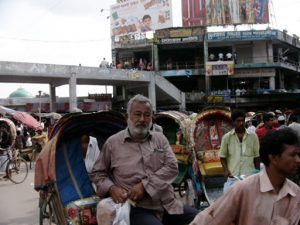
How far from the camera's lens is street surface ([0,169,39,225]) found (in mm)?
7326

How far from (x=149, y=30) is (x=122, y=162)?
37080 mm

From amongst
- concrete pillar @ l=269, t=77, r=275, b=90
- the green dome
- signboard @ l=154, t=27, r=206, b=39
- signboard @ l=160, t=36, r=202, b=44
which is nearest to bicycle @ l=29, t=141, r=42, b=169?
signboard @ l=160, t=36, r=202, b=44

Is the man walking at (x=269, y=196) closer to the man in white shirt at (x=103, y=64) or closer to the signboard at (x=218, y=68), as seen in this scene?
the man in white shirt at (x=103, y=64)

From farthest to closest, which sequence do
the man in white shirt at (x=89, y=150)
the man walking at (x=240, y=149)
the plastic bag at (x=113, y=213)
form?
1. the man walking at (x=240, y=149)
2. the man in white shirt at (x=89, y=150)
3. the plastic bag at (x=113, y=213)

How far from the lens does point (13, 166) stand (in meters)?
12.2

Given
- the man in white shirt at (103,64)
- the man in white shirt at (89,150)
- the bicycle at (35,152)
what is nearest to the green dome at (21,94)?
the man in white shirt at (103,64)

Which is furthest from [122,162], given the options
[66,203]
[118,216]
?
[66,203]

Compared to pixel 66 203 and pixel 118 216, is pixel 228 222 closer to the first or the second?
pixel 118 216

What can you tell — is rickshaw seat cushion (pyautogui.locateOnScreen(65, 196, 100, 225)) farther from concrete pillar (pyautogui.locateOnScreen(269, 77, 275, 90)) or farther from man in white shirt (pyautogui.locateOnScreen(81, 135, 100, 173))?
concrete pillar (pyautogui.locateOnScreen(269, 77, 275, 90))

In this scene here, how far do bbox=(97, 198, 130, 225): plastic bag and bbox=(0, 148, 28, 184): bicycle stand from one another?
8.80 meters

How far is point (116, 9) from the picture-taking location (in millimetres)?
41781

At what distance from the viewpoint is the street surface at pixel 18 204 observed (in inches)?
288

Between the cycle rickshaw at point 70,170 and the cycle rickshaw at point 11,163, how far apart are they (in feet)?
23.5

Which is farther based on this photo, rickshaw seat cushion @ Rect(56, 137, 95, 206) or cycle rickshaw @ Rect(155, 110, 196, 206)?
cycle rickshaw @ Rect(155, 110, 196, 206)
